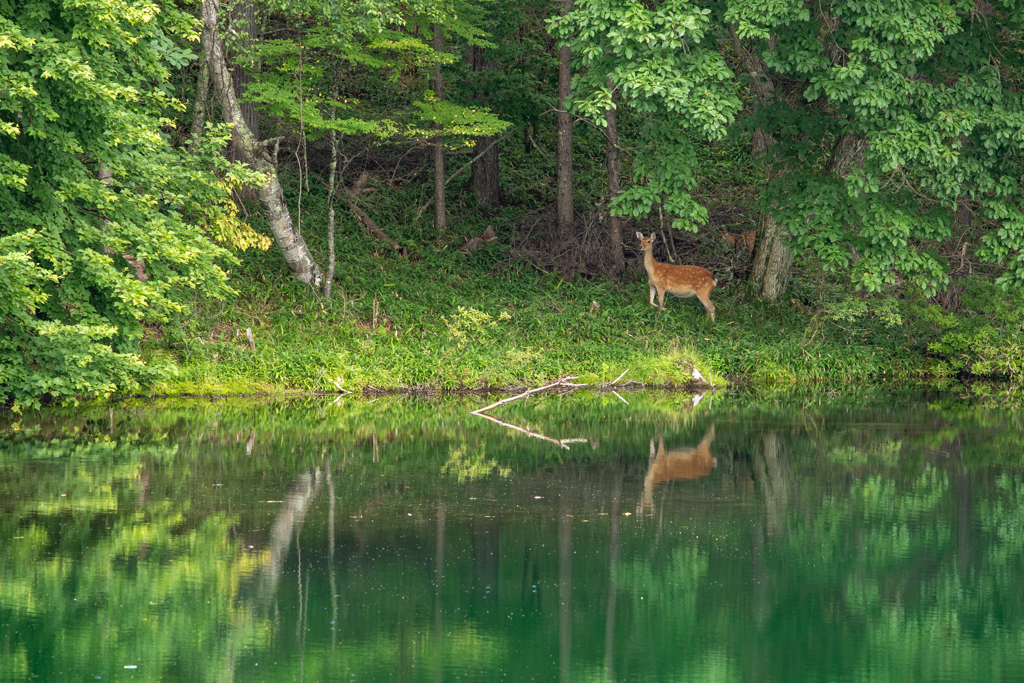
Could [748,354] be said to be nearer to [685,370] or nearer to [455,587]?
[685,370]

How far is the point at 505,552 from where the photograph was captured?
9.69 m

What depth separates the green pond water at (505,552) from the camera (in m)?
7.19

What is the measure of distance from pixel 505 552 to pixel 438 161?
56.8 ft

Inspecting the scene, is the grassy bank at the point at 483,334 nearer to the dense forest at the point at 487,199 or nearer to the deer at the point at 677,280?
the dense forest at the point at 487,199

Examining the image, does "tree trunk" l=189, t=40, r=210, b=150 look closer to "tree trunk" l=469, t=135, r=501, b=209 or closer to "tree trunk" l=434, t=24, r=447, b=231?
"tree trunk" l=434, t=24, r=447, b=231

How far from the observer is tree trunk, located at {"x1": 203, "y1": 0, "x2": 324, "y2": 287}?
65.1ft

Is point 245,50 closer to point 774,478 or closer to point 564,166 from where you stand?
point 564,166

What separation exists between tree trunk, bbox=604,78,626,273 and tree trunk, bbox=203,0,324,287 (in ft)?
22.2

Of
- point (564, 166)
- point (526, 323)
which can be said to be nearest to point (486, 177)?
point (564, 166)

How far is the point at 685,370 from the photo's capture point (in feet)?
73.8

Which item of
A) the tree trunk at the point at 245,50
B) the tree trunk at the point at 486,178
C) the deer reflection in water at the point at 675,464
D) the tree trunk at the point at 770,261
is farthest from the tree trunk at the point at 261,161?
the tree trunk at the point at 770,261

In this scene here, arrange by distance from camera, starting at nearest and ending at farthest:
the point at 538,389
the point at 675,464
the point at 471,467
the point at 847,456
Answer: the point at 471,467 < the point at 675,464 < the point at 847,456 < the point at 538,389

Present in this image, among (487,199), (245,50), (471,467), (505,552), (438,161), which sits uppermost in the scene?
(245,50)

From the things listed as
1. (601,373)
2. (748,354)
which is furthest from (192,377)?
(748,354)
